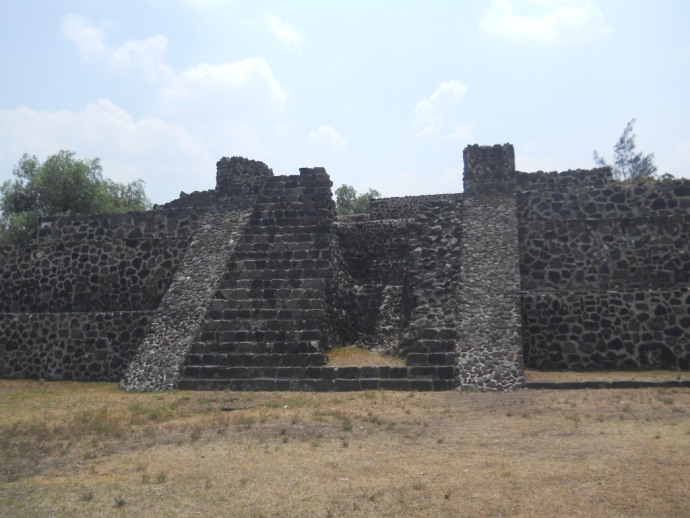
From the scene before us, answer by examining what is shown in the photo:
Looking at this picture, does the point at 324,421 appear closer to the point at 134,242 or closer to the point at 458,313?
the point at 458,313

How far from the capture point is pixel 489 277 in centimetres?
1470

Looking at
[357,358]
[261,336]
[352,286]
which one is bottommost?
[357,358]

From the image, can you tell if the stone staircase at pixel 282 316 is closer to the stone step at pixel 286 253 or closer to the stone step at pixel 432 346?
the stone step at pixel 286 253

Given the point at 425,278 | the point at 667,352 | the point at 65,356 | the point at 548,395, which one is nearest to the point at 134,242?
the point at 65,356

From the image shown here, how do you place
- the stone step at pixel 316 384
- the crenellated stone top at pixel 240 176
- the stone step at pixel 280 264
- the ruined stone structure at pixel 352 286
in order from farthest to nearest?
1. the crenellated stone top at pixel 240 176
2. the stone step at pixel 280 264
3. the ruined stone structure at pixel 352 286
4. the stone step at pixel 316 384

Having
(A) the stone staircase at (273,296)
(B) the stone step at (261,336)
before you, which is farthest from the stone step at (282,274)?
(B) the stone step at (261,336)

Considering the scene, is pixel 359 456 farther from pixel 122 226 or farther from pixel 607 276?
pixel 122 226

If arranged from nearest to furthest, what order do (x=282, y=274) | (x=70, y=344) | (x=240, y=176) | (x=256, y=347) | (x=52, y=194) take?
(x=256, y=347) < (x=282, y=274) < (x=70, y=344) < (x=240, y=176) < (x=52, y=194)

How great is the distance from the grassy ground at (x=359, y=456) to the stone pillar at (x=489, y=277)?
2.79 feet

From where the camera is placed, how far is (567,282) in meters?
15.5

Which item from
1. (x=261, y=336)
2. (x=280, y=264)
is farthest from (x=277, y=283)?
(x=261, y=336)

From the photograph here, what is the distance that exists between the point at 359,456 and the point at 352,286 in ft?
32.2

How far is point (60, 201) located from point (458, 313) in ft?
82.9

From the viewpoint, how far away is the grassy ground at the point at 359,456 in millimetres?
5805
